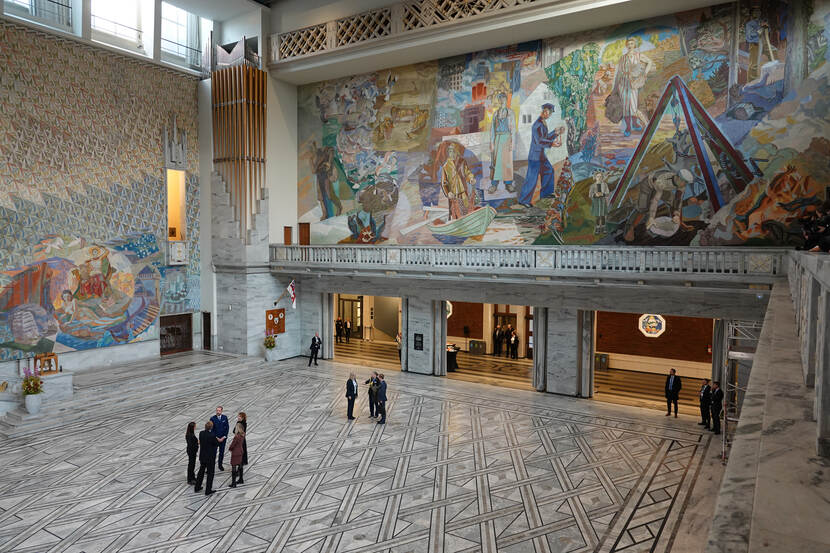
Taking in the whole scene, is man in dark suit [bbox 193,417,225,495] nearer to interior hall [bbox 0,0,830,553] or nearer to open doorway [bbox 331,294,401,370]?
interior hall [bbox 0,0,830,553]

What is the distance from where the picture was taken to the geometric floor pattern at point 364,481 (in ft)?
24.8

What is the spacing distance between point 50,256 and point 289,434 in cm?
889

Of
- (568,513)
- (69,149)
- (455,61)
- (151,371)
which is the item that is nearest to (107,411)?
(151,371)

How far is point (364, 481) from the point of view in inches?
368

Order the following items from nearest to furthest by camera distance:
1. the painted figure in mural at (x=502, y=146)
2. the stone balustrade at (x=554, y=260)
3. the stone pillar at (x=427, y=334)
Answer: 1. the stone balustrade at (x=554, y=260)
2. the painted figure in mural at (x=502, y=146)
3. the stone pillar at (x=427, y=334)

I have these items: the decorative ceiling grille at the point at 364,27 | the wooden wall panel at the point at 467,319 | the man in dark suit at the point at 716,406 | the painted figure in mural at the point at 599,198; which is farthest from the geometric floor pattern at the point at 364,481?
the decorative ceiling grille at the point at 364,27

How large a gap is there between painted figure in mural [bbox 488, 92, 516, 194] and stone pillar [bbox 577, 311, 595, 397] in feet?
14.4

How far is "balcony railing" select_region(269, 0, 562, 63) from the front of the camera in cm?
1470

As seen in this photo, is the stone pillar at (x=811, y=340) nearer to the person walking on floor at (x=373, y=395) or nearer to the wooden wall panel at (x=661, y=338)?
the person walking on floor at (x=373, y=395)

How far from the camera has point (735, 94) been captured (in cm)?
1280

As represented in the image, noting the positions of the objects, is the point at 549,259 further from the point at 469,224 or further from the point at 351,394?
the point at 351,394

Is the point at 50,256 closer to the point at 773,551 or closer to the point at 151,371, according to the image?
the point at 151,371

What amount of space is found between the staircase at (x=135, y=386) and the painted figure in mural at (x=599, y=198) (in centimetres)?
1123

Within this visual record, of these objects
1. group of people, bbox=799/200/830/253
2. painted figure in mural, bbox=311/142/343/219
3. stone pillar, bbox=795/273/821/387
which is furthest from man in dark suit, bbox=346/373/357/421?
stone pillar, bbox=795/273/821/387
